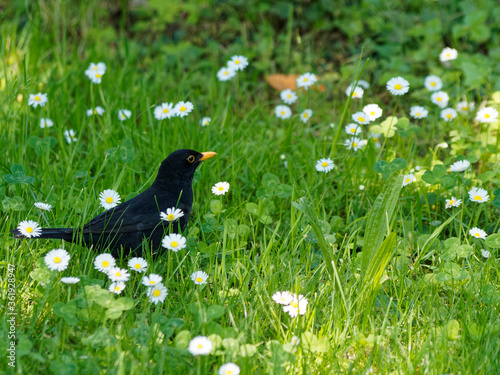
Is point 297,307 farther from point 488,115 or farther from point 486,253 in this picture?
point 488,115

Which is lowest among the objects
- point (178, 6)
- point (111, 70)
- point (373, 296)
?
point (373, 296)

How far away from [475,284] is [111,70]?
138 inches

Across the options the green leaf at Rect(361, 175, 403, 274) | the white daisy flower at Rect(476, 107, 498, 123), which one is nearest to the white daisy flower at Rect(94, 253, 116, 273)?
the green leaf at Rect(361, 175, 403, 274)

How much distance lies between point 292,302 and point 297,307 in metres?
0.03

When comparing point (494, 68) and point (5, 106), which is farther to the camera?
point (494, 68)

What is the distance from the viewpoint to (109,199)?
315 cm

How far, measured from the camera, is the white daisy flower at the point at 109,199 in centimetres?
313

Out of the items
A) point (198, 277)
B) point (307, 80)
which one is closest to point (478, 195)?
point (307, 80)

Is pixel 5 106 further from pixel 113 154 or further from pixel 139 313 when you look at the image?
pixel 139 313

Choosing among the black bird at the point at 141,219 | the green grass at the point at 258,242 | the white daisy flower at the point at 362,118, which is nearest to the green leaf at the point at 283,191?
the green grass at the point at 258,242

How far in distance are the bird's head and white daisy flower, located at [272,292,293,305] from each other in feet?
3.49

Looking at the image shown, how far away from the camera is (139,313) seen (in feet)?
8.46

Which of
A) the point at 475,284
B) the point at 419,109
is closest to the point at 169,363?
the point at 475,284

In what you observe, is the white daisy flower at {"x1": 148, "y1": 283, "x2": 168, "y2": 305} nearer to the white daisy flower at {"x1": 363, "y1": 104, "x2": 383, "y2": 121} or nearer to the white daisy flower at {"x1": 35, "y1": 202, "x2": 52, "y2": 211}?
the white daisy flower at {"x1": 35, "y1": 202, "x2": 52, "y2": 211}
